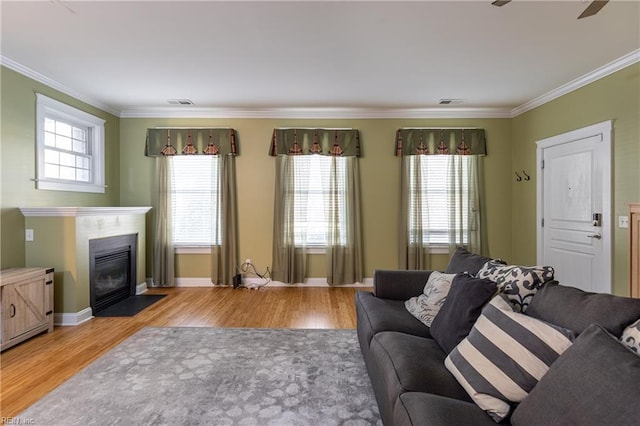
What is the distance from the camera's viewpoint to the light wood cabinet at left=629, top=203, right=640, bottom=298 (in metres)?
2.77

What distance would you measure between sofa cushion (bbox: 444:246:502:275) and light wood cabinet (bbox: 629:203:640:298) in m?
1.49

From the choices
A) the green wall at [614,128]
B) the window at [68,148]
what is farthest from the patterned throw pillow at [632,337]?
the window at [68,148]

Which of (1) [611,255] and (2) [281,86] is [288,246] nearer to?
(2) [281,86]

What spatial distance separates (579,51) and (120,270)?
18.9 ft

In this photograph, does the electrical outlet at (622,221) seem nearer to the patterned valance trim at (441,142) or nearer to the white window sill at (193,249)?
the patterned valance trim at (441,142)

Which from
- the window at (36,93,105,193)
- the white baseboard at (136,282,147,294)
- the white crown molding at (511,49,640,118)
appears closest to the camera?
the white crown molding at (511,49,640,118)

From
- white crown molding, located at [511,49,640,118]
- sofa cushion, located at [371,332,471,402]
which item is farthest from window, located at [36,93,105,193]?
white crown molding, located at [511,49,640,118]

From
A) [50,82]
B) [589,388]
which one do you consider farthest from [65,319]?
[589,388]

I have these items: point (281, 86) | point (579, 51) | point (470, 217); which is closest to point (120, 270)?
point (281, 86)

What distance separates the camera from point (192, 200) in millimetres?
5055

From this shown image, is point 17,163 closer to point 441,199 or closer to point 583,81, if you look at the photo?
point 441,199

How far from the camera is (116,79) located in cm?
378

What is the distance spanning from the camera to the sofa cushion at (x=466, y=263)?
7.43 feet

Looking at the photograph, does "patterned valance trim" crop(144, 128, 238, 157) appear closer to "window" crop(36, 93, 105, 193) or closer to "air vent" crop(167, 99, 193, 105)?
"air vent" crop(167, 99, 193, 105)
